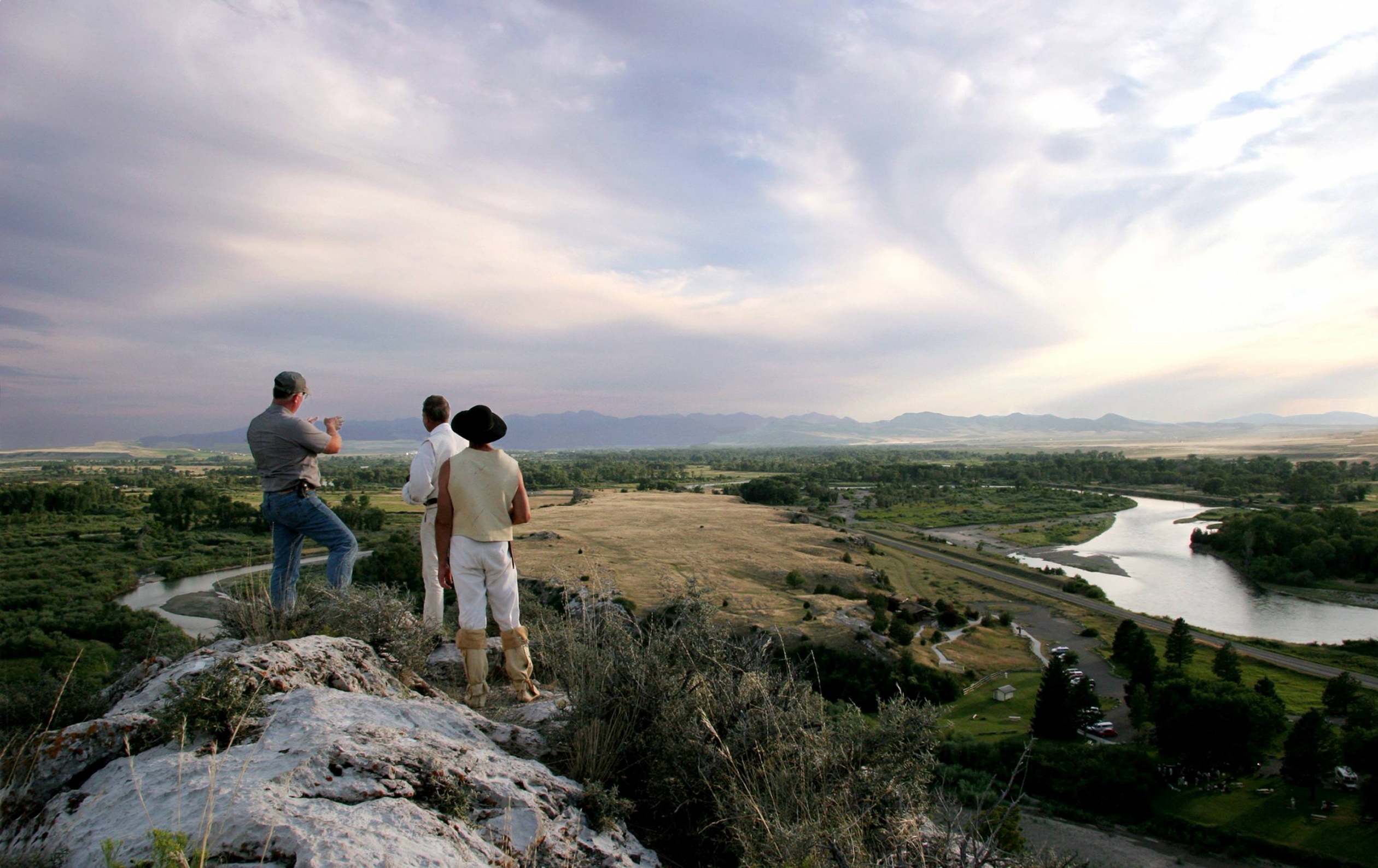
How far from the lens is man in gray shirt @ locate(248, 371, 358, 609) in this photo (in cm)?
522

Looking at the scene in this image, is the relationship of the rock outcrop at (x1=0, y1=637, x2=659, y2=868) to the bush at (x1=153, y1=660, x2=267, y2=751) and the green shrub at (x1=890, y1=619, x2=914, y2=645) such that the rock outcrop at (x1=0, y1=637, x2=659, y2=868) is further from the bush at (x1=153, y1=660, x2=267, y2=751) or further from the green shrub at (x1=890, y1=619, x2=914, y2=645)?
the green shrub at (x1=890, y1=619, x2=914, y2=645)

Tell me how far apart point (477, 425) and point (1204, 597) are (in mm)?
62512

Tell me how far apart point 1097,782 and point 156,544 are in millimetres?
73428

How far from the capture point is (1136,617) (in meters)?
40.9

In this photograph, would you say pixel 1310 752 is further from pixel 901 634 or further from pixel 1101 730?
pixel 901 634

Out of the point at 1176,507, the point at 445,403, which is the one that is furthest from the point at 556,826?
the point at 1176,507

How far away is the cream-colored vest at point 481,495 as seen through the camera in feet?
15.5

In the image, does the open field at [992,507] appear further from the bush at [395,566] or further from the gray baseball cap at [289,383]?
the gray baseball cap at [289,383]

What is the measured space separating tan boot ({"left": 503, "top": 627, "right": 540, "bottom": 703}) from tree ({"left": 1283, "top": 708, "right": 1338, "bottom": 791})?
1184 inches

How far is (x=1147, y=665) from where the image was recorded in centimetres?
2950

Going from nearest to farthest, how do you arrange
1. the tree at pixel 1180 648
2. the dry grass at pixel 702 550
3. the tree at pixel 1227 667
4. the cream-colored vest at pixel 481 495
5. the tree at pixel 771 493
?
the cream-colored vest at pixel 481 495, the tree at pixel 1227 667, the tree at pixel 1180 648, the dry grass at pixel 702 550, the tree at pixel 771 493

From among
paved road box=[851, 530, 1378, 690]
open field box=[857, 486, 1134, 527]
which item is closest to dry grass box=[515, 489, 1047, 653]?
paved road box=[851, 530, 1378, 690]

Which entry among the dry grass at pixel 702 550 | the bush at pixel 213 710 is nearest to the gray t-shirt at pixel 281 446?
the bush at pixel 213 710

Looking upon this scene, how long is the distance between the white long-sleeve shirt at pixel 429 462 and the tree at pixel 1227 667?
123 ft
